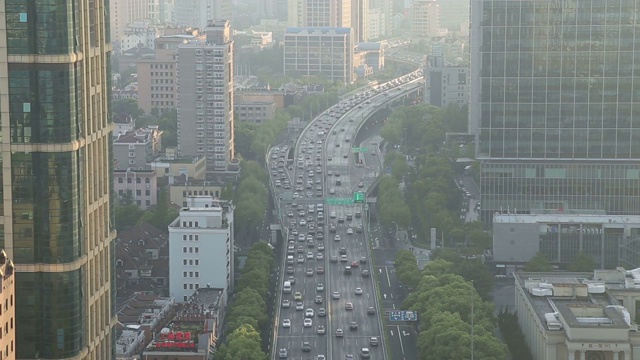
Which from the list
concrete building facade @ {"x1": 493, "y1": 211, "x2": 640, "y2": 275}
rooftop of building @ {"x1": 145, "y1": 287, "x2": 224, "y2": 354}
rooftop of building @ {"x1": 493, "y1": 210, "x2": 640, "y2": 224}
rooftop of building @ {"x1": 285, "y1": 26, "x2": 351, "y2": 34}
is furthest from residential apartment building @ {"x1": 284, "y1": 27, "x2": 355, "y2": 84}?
rooftop of building @ {"x1": 145, "y1": 287, "x2": 224, "y2": 354}

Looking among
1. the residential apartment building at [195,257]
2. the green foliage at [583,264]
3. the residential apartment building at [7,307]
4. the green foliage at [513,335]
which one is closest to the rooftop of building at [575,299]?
the green foliage at [513,335]

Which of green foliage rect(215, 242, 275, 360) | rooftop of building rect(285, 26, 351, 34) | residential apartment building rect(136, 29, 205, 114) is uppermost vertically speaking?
rooftop of building rect(285, 26, 351, 34)

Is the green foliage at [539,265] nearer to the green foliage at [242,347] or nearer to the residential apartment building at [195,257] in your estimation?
the residential apartment building at [195,257]

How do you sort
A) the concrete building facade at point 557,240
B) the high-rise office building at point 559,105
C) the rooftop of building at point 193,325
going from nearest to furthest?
1. the rooftop of building at point 193,325
2. the concrete building facade at point 557,240
3. the high-rise office building at point 559,105

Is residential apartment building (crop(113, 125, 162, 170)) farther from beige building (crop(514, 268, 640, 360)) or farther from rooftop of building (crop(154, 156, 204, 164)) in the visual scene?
beige building (crop(514, 268, 640, 360))

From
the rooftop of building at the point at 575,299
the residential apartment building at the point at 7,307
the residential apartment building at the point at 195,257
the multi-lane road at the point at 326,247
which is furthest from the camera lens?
the residential apartment building at the point at 195,257

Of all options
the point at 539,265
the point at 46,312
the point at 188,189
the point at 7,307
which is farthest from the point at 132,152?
the point at 7,307

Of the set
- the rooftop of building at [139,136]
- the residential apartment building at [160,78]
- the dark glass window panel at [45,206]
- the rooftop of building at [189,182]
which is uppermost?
the dark glass window panel at [45,206]
